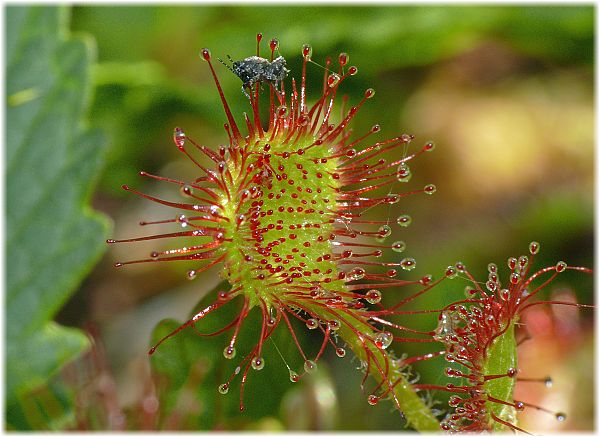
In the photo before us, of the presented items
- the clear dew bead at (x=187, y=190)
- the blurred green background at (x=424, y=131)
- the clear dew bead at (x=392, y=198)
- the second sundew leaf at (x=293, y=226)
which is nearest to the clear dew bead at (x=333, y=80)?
the second sundew leaf at (x=293, y=226)

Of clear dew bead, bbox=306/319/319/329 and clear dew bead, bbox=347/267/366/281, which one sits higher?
clear dew bead, bbox=347/267/366/281

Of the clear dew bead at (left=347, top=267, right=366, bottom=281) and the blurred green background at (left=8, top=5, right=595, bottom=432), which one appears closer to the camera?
the clear dew bead at (left=347, top=267, right=366, bottom=281)

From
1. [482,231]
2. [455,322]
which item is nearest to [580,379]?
[482,231]

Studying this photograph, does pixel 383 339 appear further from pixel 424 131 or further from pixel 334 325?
pixel 424 131

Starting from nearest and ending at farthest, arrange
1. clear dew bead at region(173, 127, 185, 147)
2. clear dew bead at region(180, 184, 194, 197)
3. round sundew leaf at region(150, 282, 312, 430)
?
clear dew bead at region(180, 184, 194, 197)
clear dew bead at region(173, 127, 185, 147)
round sundew leaf at region(150, 282, 312, 430)

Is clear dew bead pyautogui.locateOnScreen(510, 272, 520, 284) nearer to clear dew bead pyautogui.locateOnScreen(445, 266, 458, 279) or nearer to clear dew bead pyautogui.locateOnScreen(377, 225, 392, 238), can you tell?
clear dew bead pyautogui.locateOnScreen(445, 266, 458, 279)

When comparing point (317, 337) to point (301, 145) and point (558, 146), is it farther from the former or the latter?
point (558, 146)

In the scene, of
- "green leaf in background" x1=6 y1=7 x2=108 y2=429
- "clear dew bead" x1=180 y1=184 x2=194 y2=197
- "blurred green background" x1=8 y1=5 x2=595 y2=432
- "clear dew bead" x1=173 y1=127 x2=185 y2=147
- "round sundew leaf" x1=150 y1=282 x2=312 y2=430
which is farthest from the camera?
"blurred green background" x1=8 y1=5 x2=595 y2=432

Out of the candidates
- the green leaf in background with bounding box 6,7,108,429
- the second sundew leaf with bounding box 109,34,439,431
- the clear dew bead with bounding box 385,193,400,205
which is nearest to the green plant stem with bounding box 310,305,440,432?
the second sundew leaf with bounding box 109,34,439,431

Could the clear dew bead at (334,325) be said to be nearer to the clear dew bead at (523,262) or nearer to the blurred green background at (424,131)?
the clear dew bead at (523,262)
